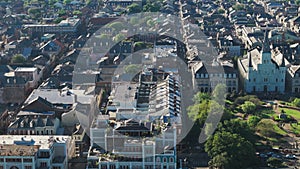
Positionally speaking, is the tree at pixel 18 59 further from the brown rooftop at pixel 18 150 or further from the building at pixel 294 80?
the building at pixel 294 80

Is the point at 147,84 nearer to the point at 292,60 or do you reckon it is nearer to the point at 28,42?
the point at 292,60

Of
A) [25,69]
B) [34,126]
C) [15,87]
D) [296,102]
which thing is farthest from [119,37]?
[34,126]

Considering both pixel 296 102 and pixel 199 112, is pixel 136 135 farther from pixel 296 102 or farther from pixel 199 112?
pixel 296 102

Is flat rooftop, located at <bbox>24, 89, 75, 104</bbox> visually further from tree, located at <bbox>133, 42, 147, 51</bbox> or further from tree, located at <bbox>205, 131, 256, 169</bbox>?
tree, located at <bbox>133, 42, 147, 51</bbox>

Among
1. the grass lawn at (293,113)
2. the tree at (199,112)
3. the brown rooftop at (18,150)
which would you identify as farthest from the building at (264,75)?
the brown rooftop at (18,150)

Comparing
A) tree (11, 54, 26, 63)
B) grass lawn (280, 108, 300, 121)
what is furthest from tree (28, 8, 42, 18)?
grass lawn (280, 108, 300, 121)
